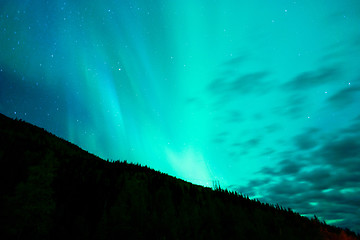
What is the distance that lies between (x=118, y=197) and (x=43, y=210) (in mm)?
1840

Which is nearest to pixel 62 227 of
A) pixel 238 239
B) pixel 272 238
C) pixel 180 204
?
pixel 180 204

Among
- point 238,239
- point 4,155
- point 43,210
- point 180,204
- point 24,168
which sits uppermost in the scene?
point 4,155

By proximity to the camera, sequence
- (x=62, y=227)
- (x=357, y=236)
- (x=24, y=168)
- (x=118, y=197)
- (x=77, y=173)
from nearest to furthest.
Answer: (x=62, y=227), (x=24, y=168), (x=118, y=197), (x=77, y=173), (x=357, y=236)

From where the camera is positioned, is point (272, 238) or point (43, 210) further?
point (272, 238)

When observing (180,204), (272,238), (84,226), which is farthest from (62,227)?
(272,238)

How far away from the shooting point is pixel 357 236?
32.1 ft

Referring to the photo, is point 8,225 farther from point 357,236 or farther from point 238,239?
point 357,236

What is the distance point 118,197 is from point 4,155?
10.4 ft

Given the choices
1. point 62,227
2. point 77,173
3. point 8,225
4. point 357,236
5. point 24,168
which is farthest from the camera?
point 357,236

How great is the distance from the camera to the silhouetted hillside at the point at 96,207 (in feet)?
15.9

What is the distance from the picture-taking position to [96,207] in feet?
18.8

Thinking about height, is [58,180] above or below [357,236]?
above

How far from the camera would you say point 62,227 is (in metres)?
4.80

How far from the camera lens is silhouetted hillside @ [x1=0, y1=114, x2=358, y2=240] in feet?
15.9
